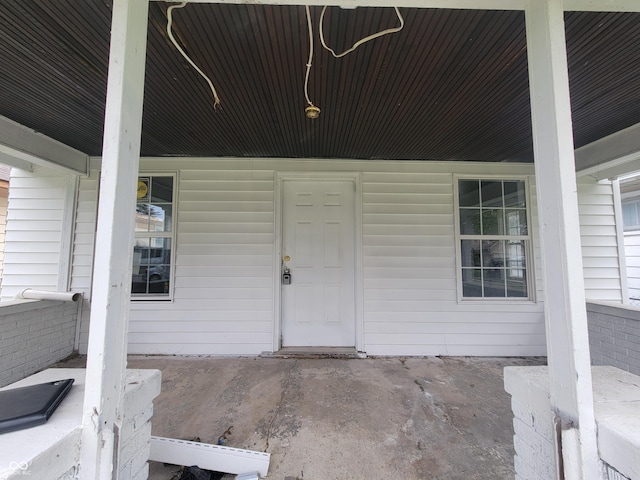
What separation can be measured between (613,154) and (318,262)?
3160 millimetres

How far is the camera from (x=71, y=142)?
2.96 meters

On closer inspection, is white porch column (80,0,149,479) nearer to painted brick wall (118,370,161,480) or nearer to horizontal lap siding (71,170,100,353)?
painted brick wall (118,370,161,480)

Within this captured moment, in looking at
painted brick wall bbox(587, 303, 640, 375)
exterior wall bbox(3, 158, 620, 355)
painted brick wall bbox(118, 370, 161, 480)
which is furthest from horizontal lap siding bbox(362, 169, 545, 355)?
painted brick wall bbox(118, 370, 161, 480)

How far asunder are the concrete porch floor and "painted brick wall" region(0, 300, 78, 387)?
28 cm

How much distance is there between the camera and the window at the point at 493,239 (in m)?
3.32

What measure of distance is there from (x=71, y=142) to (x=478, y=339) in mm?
5013

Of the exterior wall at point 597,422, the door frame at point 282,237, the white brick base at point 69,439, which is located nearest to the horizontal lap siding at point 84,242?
the door frame at point 282,237

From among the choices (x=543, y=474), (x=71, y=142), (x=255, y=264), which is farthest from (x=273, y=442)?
(x=71, y=142)

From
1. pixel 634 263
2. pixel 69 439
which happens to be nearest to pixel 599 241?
pixel 634 263

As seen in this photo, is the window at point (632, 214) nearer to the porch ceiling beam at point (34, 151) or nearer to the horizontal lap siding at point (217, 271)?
the horizontal lap siding at point (217, 271)

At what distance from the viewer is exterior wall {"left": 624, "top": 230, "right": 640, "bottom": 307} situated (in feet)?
15.7

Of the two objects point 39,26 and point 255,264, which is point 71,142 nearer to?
point 39,26

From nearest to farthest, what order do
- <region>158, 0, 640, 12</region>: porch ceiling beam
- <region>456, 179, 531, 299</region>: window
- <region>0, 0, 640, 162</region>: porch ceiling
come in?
<region>158, 0, 640, 12</region>: porch ceiling beam → <region>0, 0, 640, 162</region>: porch ceiling → <region>456, 179, 531, 299</region>: window

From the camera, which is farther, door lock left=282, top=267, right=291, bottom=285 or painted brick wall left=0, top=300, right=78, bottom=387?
door lock left=282, top=267, right=291, bottom=285
